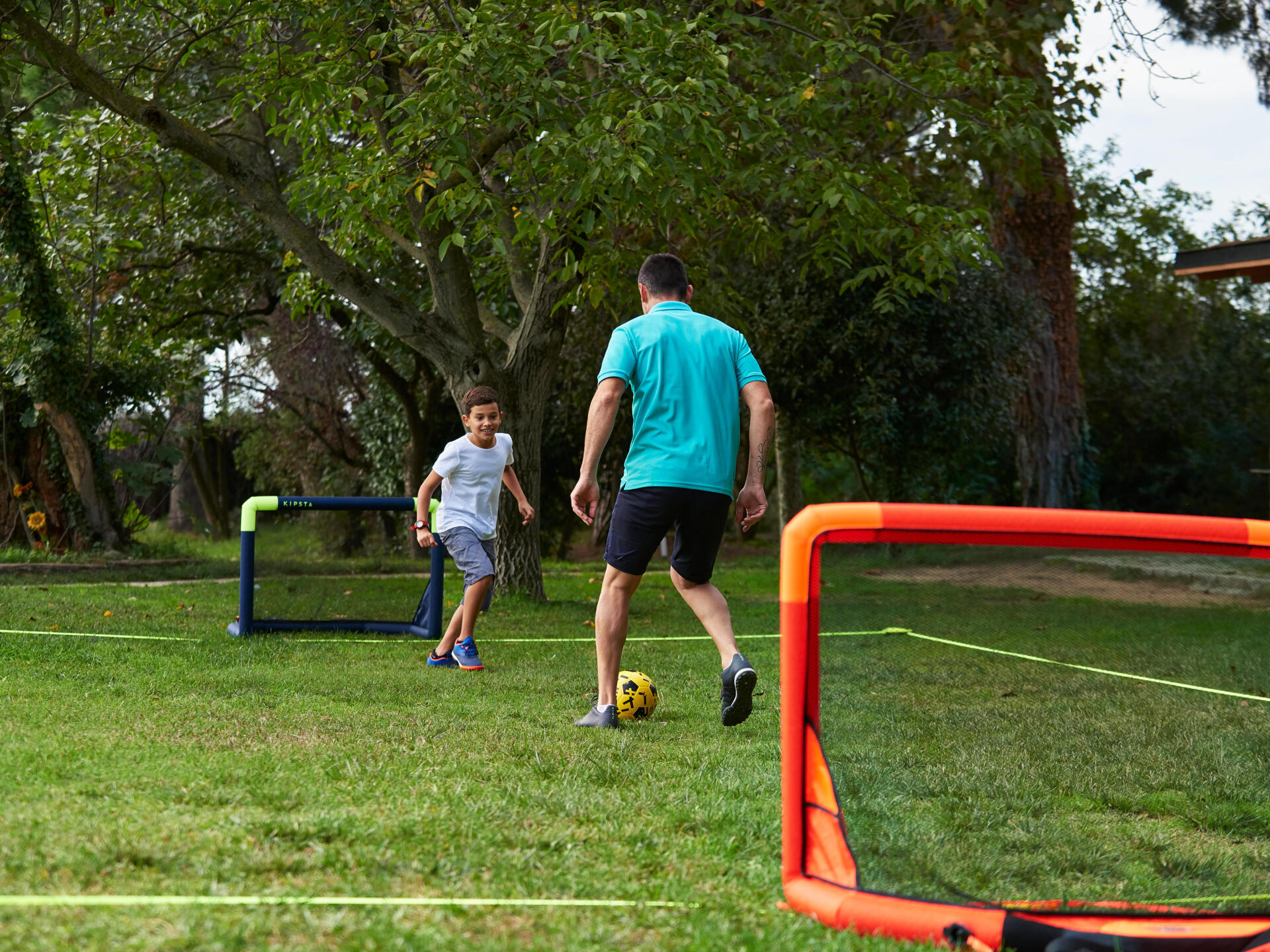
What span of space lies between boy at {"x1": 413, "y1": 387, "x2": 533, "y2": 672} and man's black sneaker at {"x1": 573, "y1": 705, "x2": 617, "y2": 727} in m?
2.02

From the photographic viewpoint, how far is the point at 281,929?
8.71 feet

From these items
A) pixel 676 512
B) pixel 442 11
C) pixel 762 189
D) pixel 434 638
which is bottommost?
pixel 434 638

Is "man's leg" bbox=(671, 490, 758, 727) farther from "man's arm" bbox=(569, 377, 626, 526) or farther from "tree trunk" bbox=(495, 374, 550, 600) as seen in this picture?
"tree trunk" bbox=(495, 374, 550, 600)

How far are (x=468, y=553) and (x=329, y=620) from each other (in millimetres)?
1969

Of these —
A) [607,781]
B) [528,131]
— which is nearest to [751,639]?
[528,131]

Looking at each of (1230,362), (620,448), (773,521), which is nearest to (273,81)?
(620,448)

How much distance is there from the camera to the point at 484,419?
7.36m

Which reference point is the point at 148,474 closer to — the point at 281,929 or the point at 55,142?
the point at 55,142

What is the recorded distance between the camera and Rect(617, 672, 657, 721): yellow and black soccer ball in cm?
556

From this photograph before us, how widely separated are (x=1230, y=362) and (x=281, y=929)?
1123 inches

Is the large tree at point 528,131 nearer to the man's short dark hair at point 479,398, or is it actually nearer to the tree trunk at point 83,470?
the man's short dark hair at point 479,398

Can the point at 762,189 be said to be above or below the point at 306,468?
above

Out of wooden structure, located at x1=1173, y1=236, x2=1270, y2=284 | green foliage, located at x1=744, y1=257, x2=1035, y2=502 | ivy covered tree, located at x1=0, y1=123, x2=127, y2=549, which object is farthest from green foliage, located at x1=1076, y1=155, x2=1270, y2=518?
ivy covered tree, located at x1=0, y1=123, x2=127, y2=549

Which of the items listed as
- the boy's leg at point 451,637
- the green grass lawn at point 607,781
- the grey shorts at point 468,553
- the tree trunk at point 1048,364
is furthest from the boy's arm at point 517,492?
the tree trunk at point 1048,364
